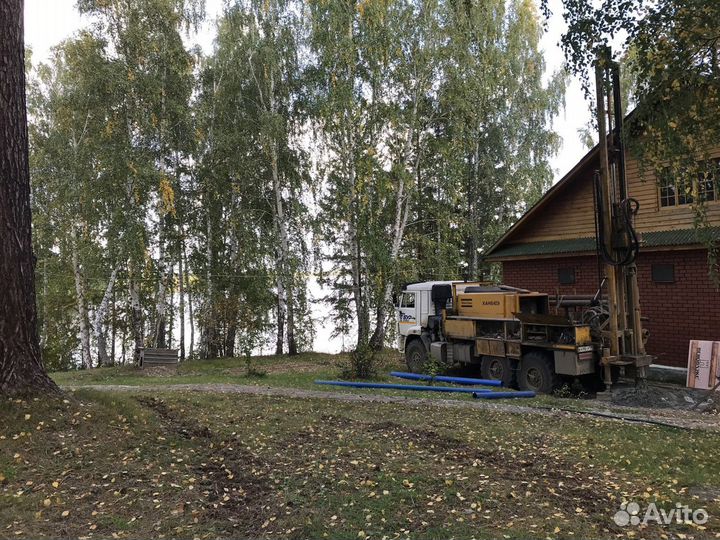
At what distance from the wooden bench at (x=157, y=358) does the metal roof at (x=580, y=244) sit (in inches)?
517

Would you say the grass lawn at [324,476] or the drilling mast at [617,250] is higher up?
the drilling mast at [617,250]

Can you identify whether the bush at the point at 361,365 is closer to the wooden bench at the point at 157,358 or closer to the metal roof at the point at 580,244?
the metal roof at the point at 580,244

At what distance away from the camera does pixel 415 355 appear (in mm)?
15836

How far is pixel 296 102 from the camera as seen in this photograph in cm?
2172

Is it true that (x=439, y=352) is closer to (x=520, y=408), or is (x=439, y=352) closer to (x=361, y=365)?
(x=361, y=365)

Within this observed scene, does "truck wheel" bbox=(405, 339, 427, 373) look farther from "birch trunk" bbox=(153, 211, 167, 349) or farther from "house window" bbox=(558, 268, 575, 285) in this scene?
"birch trunk" bbox=(153, 211, 167, 349)

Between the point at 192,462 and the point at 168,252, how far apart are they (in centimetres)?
1690

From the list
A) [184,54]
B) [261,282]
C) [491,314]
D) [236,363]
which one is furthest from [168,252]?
[491,314]

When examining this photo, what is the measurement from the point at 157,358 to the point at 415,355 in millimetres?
10375

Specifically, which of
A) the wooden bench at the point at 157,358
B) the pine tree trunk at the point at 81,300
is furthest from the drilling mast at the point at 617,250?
the pine tree trunk at the point at 81,300

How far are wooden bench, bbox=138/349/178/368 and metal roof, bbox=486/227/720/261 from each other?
43.1ft

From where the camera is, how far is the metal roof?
12.4 m

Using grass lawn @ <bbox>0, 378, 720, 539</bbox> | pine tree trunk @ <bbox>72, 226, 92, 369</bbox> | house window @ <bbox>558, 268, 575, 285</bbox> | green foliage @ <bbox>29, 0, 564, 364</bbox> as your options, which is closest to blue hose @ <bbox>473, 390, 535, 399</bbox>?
grass lawn @ <bbox>0, 378, 720, 539</bbox>

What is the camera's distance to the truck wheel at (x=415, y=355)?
1552 cm
